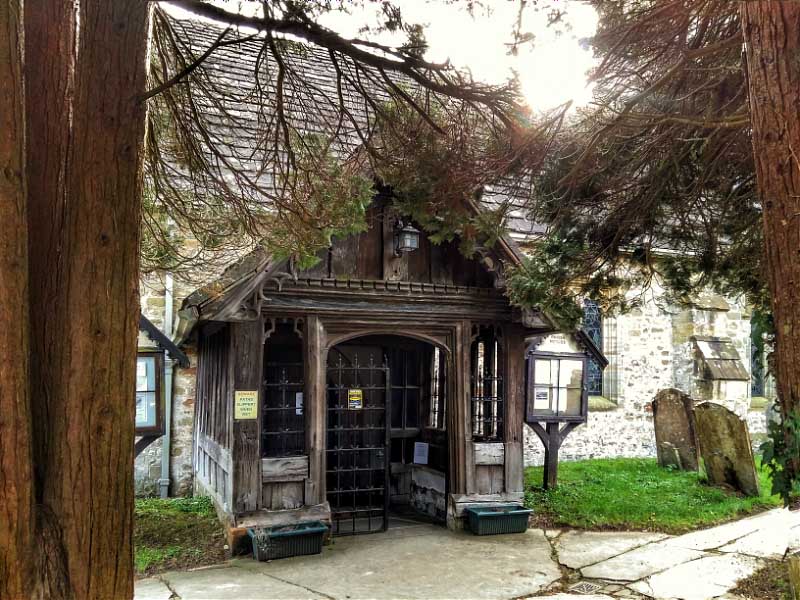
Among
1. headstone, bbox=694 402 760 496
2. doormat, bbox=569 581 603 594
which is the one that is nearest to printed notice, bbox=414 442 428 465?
doormat, bbox=569 581 603 594

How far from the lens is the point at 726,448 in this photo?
10.2m

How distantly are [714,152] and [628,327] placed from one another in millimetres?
9841

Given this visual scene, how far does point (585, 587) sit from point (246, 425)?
3749 millimetres

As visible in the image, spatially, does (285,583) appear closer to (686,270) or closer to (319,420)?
(319,420)

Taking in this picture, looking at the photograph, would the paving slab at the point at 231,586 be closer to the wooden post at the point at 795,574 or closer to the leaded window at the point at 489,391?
the leaded window at the point at 489,391

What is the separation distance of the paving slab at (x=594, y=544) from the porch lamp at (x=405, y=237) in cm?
378

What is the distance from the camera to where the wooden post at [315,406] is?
25.1 feet

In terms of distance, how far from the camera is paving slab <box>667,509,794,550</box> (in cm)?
Result: 780

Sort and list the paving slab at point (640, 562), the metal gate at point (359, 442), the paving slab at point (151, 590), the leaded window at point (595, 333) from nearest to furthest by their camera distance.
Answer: the paving slab at point (151, 590) → the paving slab at point (640, 562) → the metal gate at point (359, 442) → the leaded window at point (595, 333)

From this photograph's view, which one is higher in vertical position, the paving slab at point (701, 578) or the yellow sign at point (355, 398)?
the yellow sign at point (355, 398)

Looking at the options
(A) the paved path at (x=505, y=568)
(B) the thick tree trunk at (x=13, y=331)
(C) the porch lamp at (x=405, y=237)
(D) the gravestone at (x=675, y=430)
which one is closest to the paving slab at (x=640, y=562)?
(A) the paved path at (x=505, y=568)

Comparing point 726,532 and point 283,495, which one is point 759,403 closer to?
point 726,532

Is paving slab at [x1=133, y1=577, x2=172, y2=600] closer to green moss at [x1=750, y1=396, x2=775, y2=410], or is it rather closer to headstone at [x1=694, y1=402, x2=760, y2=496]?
headstone at [x1=694, y1=402, x2=760, y2=496]

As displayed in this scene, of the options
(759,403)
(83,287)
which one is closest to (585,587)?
(83,287)
